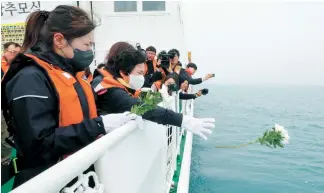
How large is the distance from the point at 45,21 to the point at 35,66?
29cm

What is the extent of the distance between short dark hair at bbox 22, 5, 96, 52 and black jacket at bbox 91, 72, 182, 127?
58 centimetres

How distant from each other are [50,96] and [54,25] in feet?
1.23

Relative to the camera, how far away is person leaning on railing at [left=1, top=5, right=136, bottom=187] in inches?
46.3

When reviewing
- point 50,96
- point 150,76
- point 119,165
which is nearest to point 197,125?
point 119,165

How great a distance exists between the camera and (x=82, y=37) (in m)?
1.45

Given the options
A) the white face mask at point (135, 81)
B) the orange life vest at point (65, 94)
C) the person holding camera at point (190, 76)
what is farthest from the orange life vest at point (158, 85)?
the orange life vest at point (65, 94)

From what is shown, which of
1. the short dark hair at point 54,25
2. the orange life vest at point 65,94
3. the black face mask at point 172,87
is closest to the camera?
the orange life vest at point 65,94

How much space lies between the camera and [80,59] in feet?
4.83

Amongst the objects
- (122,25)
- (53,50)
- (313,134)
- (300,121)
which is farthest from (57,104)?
(300,121)

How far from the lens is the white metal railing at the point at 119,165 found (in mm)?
772

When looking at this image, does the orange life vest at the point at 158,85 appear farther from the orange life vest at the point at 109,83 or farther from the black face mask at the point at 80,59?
the black face mask at the point at 80,59

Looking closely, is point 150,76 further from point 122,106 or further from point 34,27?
point 34,27

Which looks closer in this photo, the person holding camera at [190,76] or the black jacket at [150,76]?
the black jacket at [150,76]

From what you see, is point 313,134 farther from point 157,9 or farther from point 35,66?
point 35,66
